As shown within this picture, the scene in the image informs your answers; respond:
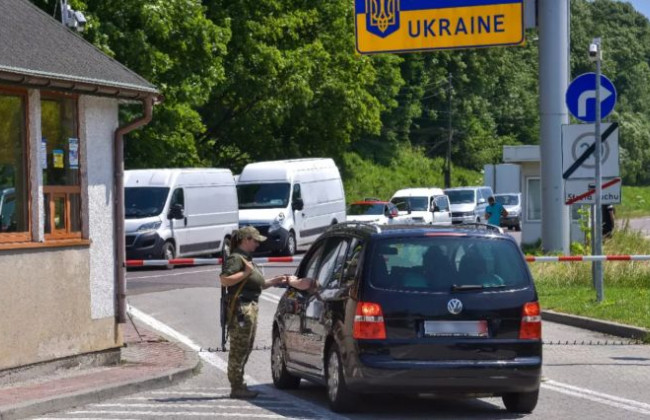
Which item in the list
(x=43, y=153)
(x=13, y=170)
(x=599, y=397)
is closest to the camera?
(x=599, y=397)

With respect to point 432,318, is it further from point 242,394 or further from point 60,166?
point 60,166

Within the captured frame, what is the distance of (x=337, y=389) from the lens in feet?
35.7

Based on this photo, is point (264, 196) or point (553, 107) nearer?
point (553, 107)

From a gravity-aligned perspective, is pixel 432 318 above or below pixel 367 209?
below

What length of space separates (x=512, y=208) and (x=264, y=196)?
2479cm

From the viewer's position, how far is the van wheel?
3603 centimetres

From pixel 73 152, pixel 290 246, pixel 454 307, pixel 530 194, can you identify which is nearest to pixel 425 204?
pixel 530 194

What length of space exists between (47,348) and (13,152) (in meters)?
1.94

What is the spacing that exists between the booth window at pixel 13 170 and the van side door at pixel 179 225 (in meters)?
18.7

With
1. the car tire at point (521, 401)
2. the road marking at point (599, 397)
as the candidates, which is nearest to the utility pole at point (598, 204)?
the road marking at point (599, 397)

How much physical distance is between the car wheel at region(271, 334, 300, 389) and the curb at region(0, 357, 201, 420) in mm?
1031

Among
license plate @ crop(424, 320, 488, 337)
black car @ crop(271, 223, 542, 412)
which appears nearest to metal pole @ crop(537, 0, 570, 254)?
black car @ crop(271, 223, 542, 412)

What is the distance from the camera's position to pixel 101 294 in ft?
46.8

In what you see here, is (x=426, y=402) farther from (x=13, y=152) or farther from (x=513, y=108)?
(x=513, y=108)
